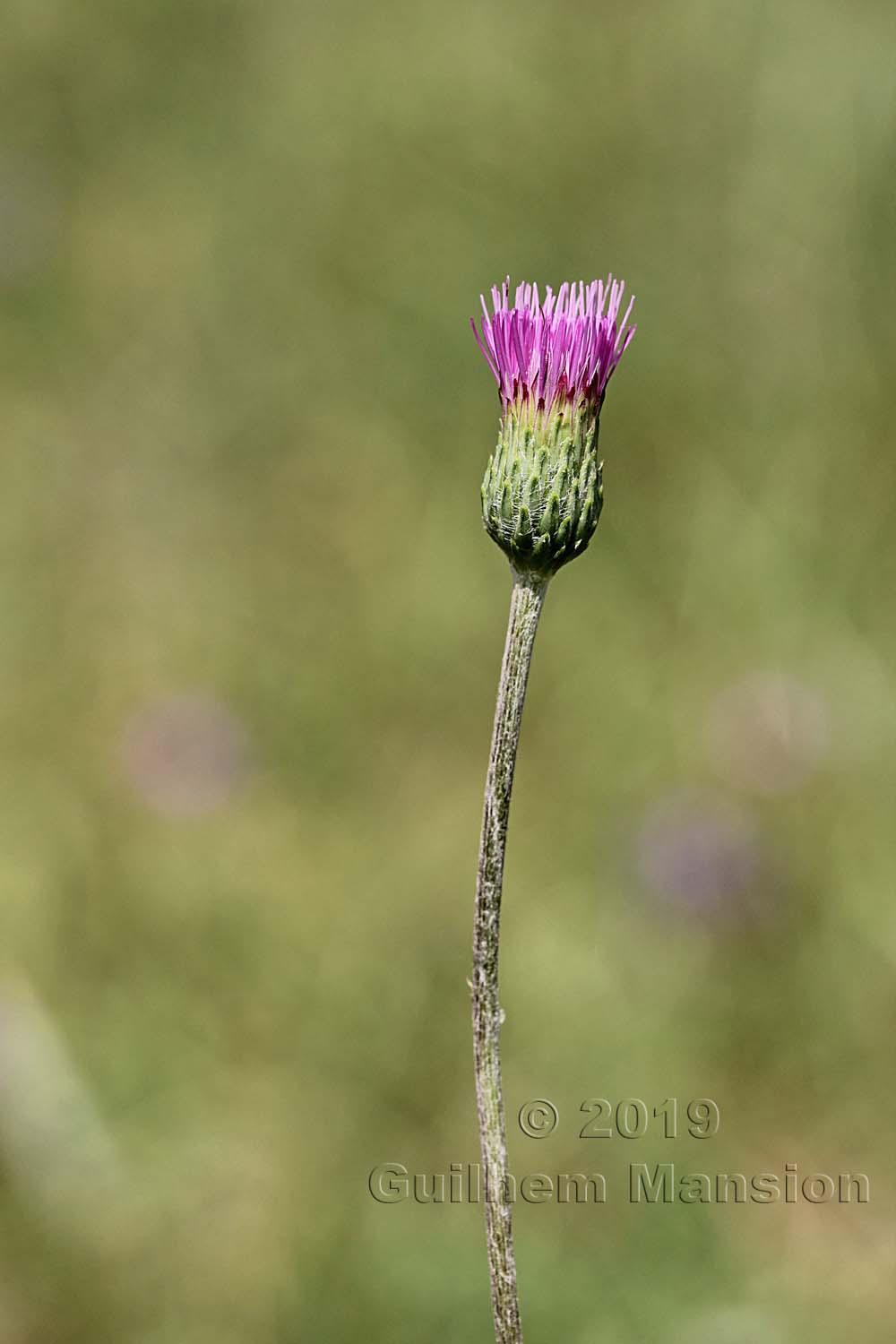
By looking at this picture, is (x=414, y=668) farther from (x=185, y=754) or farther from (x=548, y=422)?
(x=548, y=422)

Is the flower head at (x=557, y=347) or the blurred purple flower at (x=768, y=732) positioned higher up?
the flower head at (x=557, y=347)

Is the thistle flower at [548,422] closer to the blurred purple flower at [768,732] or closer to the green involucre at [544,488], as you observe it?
the green involucre at [544,488]

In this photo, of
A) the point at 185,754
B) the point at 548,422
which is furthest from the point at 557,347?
the point at 185,754

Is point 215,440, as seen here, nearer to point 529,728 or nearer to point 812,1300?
point 529,728

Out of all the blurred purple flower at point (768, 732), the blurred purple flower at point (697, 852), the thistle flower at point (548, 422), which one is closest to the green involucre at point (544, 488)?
the thistle flower at point (548, 422)

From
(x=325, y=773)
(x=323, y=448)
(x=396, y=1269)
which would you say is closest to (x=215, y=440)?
(x=323, y=448)
